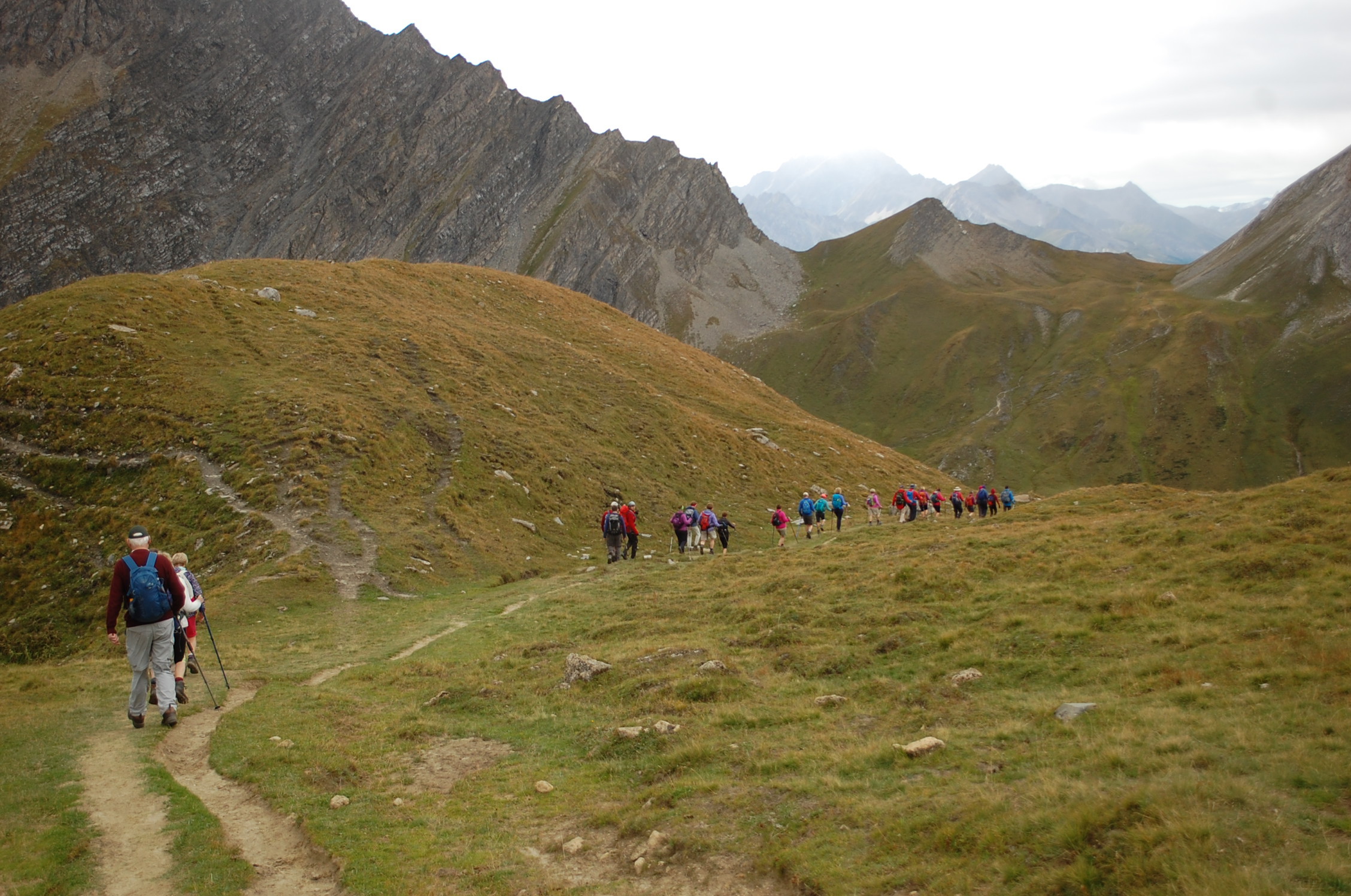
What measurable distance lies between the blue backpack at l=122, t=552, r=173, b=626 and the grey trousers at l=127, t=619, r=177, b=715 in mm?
168

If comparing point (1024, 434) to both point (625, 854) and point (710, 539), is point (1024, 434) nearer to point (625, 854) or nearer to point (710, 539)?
point (710, 539)

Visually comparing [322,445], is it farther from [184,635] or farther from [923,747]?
[923,747]

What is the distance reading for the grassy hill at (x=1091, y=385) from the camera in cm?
13888

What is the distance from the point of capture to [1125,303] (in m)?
184

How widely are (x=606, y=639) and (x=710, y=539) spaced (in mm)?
16678

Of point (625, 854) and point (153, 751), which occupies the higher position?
point (153, 751)

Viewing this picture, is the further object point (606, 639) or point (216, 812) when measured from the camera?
point (606, 639)

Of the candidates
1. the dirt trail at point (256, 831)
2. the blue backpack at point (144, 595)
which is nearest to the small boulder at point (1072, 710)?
the dirt trail at point (256, 831)

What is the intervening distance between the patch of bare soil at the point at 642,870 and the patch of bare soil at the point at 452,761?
3001mm

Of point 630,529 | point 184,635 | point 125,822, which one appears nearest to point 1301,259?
point 630,529

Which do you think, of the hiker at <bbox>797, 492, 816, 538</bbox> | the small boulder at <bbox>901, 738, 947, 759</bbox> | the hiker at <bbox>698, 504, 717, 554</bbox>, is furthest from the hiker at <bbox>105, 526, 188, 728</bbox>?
the hiker at <bbox>797, 492, 816, 538</bbox>

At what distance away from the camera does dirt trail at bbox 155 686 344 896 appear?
8492 millimetres

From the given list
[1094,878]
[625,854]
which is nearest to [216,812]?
[625,854]

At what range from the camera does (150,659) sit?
13.7 metres
